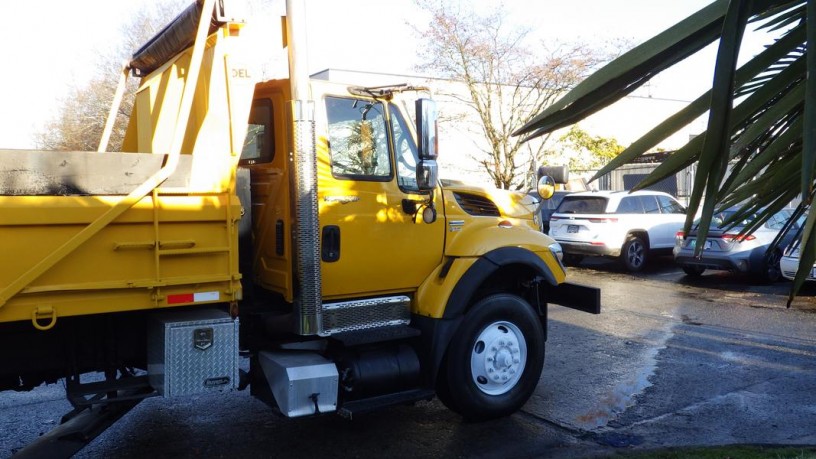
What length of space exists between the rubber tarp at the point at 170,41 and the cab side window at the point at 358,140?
104 cm

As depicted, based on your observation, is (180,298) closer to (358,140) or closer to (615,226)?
(358,140)

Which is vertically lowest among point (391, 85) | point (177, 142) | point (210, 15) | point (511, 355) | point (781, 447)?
point (781, 447)

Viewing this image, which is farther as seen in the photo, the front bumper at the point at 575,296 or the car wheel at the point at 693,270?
the car wheel at the point at 693,270

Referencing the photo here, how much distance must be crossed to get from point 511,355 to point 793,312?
676cm

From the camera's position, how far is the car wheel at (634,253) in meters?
15.6

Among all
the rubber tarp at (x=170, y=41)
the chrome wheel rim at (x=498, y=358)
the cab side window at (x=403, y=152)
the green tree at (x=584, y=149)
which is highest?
the green tree at (x=584, y=149)

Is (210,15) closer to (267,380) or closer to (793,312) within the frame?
(267,380)

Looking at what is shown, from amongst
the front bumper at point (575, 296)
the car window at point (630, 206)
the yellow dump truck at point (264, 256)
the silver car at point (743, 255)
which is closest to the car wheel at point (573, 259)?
the car window at point (630, 206)

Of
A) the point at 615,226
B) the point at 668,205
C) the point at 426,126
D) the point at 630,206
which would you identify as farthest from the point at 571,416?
the point at 668,205

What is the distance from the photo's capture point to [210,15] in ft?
15.4

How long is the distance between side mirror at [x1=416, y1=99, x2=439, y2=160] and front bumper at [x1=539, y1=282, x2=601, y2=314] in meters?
2.08

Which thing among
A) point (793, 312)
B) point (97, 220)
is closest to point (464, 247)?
point (97, 220)

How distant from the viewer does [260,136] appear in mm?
5570

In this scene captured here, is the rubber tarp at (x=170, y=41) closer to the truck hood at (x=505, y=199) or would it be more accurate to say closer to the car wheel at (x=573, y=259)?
the truck hood at (x=505, y=199)
